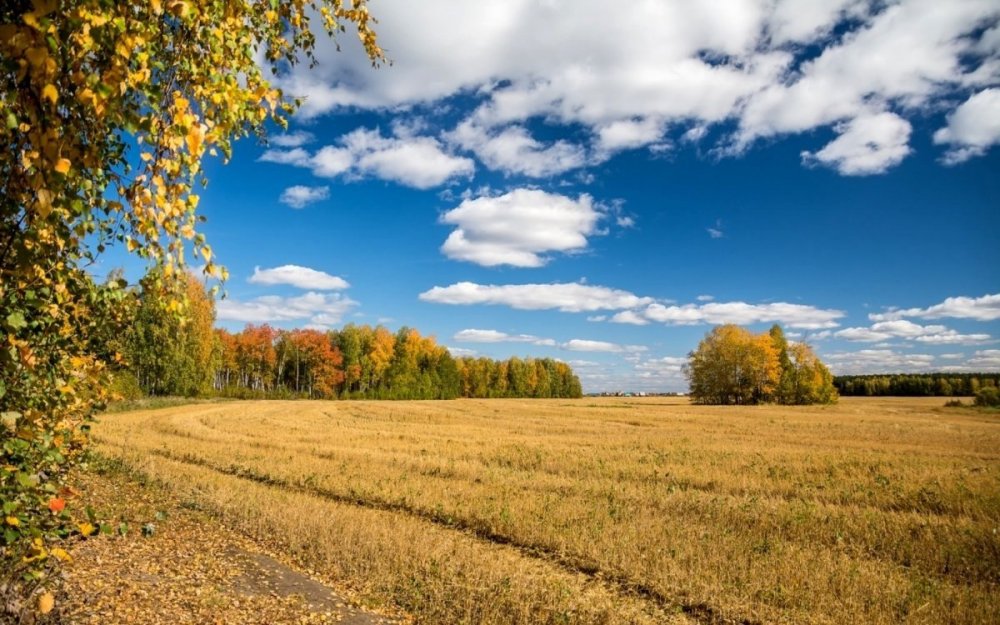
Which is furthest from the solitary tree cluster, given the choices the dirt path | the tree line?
the dirt path

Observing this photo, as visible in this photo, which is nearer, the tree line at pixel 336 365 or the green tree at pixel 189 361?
the green tree at pixel 189 361

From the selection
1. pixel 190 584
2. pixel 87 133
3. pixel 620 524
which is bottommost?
pixel 620 524

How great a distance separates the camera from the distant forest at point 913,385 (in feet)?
428

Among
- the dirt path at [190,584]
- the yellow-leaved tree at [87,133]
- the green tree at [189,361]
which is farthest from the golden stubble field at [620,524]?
the green tree at [189,361]

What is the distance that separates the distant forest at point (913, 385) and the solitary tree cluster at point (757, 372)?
6169cm

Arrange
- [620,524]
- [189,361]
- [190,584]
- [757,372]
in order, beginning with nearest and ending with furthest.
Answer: [190,584] → [620,524] → [189,361] → [757,372]

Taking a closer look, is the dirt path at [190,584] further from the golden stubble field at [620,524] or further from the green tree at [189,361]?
the green tree at [189,361]

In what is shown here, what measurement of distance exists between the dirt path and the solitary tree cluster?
9177cm

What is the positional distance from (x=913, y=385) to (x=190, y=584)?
6621 inches

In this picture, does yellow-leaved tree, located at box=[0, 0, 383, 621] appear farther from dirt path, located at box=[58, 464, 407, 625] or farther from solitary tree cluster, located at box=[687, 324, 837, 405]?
solitary tree cluster, located at box=[687, 324, 837, 405]

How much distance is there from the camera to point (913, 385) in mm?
137875

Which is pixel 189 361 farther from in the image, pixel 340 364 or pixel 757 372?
pixel 757 372

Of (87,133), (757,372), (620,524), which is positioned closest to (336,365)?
(757,372)

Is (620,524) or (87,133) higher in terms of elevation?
(87,133)
